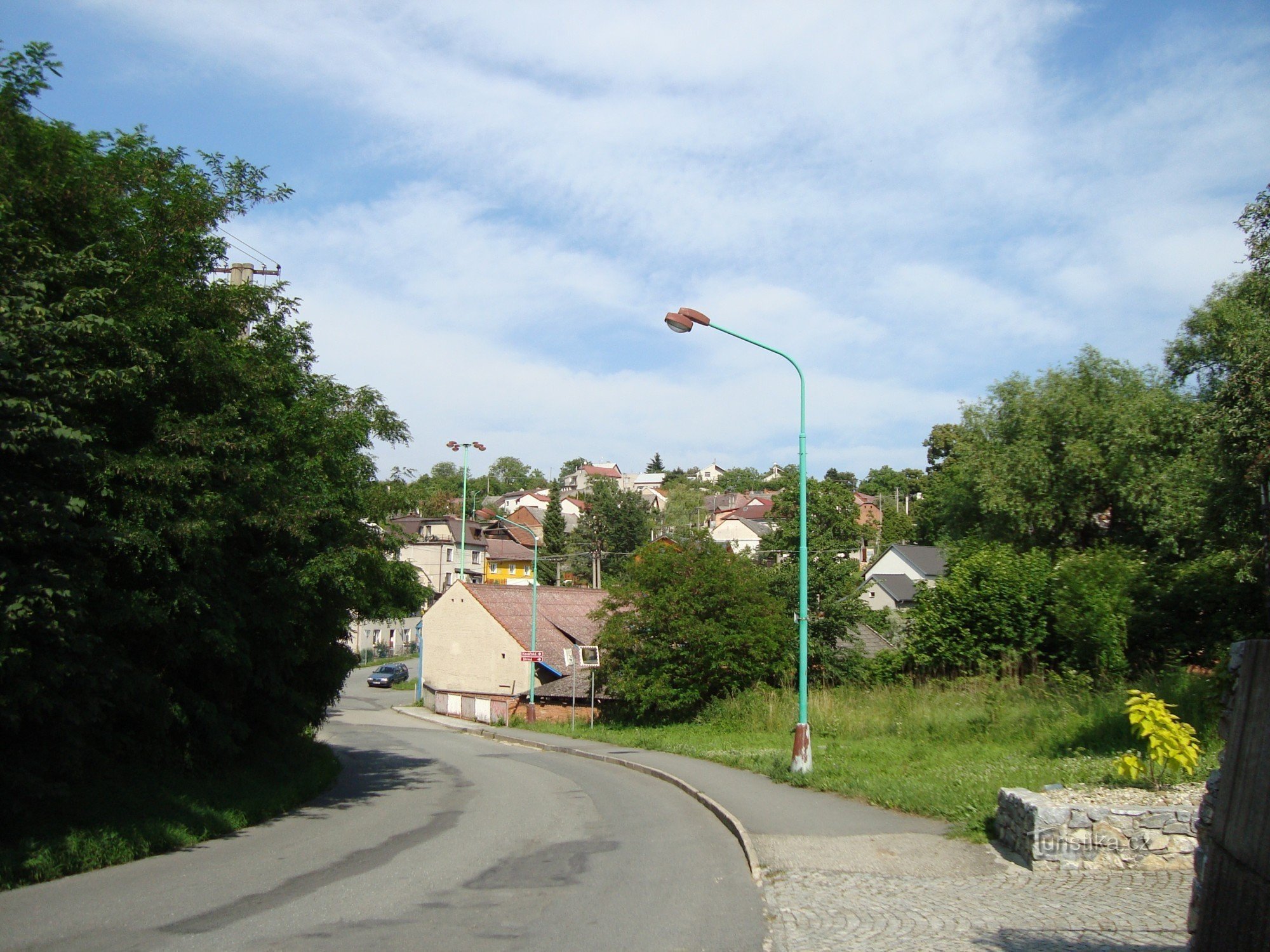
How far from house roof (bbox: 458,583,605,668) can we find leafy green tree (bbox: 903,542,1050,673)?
73.8ft

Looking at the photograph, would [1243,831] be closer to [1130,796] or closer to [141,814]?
[1130,796]

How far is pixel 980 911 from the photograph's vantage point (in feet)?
25.0

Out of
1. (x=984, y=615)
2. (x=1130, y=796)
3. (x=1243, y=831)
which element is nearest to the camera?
(x=1243, y=831)

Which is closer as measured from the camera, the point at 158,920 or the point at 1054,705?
the point at 158,920

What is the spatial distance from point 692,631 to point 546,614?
21132 millimetres

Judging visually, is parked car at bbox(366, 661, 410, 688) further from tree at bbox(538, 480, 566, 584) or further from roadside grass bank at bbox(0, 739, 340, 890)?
roadside grass bank at bbox(0, 739, 340, 890)

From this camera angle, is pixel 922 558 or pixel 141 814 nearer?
pixel 141 814

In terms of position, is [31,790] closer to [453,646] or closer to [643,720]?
[643,720]

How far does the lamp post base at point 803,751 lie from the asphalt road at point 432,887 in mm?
2007

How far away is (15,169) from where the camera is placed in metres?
10.1

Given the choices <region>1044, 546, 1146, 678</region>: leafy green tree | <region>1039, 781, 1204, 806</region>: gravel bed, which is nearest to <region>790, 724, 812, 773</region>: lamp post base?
<region>1039, 781, 1204, 806</region>: gravel bed

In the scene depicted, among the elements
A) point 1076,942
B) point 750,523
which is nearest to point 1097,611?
Answer: point 1076,942

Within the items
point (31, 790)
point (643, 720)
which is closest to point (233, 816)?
point (31, 790)

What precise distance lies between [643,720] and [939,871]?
77.0 ft
